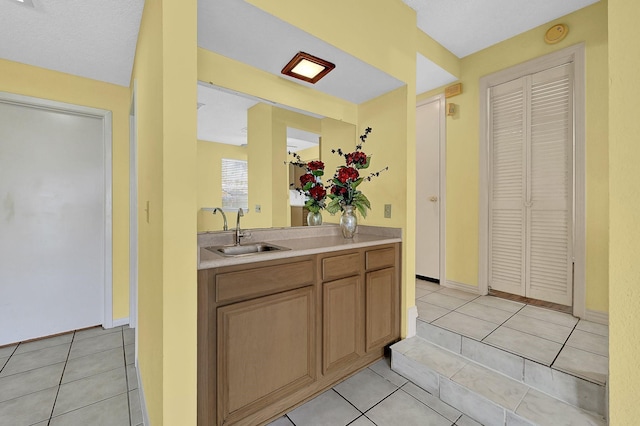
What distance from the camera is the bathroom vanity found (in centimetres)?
132

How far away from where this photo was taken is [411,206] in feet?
7.56

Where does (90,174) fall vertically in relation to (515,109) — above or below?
below

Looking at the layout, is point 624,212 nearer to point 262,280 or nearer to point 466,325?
point 466,325

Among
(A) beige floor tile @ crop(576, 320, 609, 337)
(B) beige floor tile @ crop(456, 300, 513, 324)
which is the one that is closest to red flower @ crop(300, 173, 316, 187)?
(B) beige floor tile @ crop(456, 300, 513, 324)

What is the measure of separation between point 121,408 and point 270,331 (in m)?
1.12

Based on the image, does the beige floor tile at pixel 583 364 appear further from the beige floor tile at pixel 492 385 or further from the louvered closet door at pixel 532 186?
the louvered closet door at pixel 532 186

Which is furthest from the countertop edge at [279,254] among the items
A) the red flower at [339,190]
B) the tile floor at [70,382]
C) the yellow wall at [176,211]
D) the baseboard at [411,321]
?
the tile floor at [70,382]

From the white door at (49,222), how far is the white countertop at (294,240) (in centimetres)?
188

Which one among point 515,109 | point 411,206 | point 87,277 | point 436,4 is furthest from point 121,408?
point 515,109

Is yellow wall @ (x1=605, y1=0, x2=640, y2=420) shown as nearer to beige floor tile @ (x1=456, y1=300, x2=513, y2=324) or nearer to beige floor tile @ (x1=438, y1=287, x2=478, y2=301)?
beige floor tile @ (x1=456, y1=300, x2=513, y2=324)

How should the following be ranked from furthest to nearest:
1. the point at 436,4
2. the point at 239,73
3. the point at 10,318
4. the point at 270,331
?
the point at 10,318 < the point at 436,4 < the point at 239,73 < the point at 270,331

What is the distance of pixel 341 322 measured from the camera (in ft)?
6.06

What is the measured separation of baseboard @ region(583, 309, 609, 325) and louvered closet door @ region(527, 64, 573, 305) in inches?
7.0

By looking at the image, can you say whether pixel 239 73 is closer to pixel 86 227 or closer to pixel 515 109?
pixel 86 227
